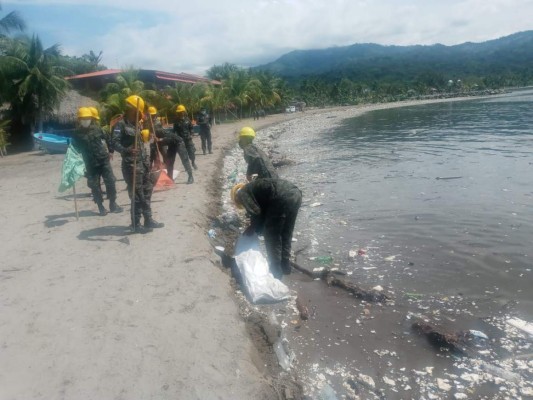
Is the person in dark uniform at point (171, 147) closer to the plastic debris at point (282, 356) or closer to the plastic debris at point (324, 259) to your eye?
the plastic debris at point (324, 259)

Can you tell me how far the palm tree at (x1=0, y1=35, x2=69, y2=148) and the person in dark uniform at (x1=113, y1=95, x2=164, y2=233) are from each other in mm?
19469

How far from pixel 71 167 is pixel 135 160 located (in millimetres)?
1796

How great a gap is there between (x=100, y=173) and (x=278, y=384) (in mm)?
5681

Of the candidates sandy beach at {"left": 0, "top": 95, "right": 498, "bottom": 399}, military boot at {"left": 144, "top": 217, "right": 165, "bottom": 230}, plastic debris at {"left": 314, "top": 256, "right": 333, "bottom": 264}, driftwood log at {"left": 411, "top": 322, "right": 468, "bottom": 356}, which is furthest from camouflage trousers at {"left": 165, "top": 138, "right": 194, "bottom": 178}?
driftwood log at {"left": 411, "top": 322, "right": 468, "bottom": 356}

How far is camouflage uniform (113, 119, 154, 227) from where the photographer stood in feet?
22.5

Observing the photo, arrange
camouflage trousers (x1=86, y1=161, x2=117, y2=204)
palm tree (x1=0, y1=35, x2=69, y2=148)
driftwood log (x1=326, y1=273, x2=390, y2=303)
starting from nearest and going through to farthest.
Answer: driftwood log (x1=326, y1=273, x2=390, y2=303), camouflage trousers (x1=86, y1=161, x2=117, y2=204), palm tree (x1=0, y1=35, x2=69, y2=148)

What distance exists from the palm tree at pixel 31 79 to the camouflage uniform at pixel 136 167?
1946 centimetres

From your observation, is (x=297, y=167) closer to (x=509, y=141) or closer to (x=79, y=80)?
(x=509, y=141)

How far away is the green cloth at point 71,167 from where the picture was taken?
7.80 metres

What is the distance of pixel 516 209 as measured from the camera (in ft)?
31.1

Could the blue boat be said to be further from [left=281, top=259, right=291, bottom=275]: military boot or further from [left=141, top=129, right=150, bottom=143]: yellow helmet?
[left=281, top=259, right=291, bottom=275]: military boot

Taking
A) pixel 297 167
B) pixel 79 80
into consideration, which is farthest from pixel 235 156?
pixel 79 80

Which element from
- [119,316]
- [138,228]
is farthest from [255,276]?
[138,228]

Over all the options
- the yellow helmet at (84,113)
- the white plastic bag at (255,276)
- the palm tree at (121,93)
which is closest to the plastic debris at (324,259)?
the white plastic bag at (255,276)
